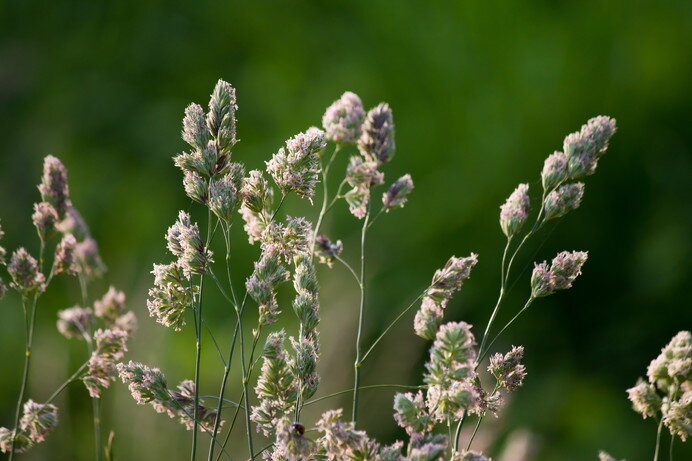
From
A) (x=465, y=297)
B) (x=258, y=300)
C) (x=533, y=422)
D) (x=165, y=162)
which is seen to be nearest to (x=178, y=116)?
(x=165, y=162)

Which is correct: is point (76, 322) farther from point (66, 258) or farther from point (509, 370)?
point (509, 370)

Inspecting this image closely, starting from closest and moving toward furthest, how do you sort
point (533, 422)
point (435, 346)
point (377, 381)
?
point (435, 346)
point (377, 381)
point (533, 422)

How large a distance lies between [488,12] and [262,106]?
3.07 feet

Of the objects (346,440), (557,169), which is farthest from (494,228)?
(346,440)

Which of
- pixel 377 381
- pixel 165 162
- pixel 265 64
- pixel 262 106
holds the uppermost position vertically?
pixel 265 64

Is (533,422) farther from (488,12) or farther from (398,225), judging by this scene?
(488,12)

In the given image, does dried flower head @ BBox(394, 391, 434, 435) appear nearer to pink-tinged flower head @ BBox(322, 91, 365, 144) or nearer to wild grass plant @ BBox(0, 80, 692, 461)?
wild grass plant @ BBox(0, 80, 692, 461)

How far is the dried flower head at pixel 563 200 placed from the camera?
383 mm

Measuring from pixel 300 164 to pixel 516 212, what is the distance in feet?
0.36

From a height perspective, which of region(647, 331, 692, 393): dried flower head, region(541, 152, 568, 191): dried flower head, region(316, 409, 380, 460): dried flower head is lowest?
region(316, 409, 380, 460): dried flower head

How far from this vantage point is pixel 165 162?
2672 millimetres

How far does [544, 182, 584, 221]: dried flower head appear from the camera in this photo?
15.1 inches

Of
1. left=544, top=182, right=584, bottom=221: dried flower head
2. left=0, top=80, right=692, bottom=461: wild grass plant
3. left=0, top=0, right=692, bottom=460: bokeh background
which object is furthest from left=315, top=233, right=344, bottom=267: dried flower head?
left=0, top=0, right=692, bottom=460: bokeh background

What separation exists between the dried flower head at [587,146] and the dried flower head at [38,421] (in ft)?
0.89
